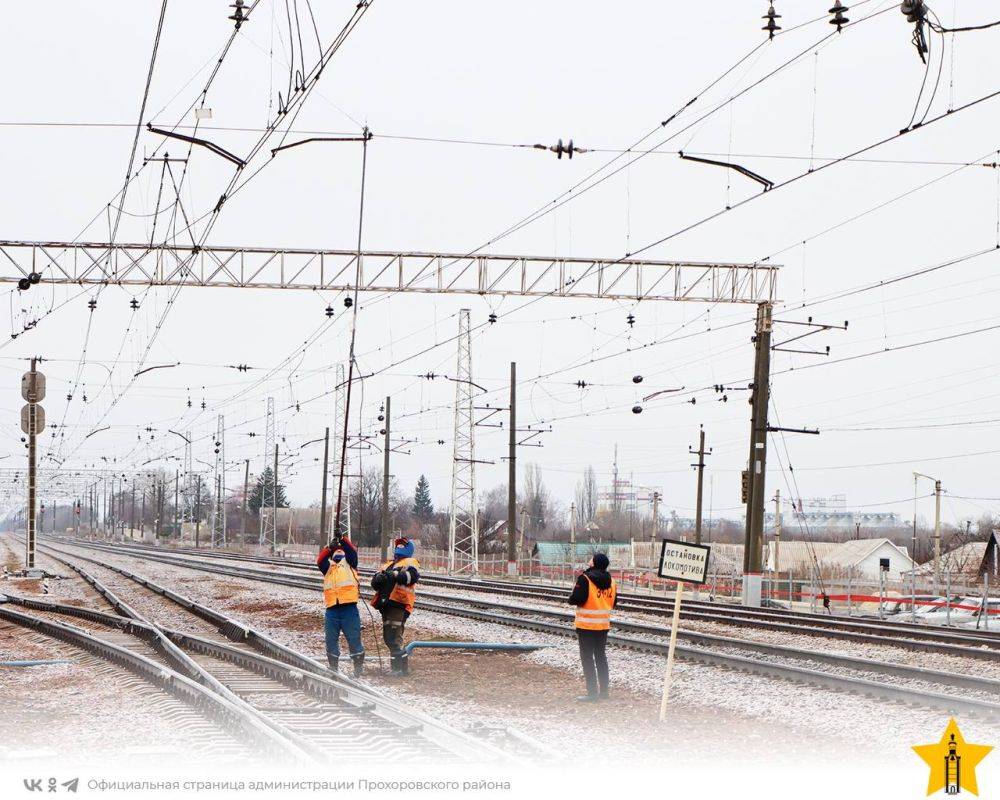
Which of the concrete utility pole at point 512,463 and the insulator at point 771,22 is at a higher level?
the insulator at point 771,22

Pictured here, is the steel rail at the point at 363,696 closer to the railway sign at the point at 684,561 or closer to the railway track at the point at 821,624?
Answer: the railway sign at the point at 684,561

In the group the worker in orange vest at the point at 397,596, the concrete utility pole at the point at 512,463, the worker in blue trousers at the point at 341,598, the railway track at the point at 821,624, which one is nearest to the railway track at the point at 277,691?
the worker in blue trousers at the point at 341,598

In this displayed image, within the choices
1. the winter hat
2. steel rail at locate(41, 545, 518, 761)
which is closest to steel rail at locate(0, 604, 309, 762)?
steel rail at locate(41, 545, 518, 761)

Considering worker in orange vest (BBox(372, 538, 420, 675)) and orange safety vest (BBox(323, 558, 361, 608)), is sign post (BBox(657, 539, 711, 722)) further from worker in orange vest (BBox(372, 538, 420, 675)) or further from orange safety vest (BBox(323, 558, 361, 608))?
orange safety vest (BBox(323, 558, 361, 608))

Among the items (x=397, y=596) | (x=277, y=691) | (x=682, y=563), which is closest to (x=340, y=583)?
(x=397, y=596)

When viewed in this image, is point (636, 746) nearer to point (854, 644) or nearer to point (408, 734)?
point (408, 734)

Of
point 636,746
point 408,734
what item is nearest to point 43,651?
point 408,734

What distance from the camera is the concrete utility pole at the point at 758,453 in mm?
33438

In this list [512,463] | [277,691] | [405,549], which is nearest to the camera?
[277,691]

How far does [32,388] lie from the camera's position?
40.0 meters

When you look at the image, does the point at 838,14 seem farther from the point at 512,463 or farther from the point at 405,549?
the point at 512,463

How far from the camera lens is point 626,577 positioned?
55.0 m

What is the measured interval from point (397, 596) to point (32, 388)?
88.8ft

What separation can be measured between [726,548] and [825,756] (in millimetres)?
76728
